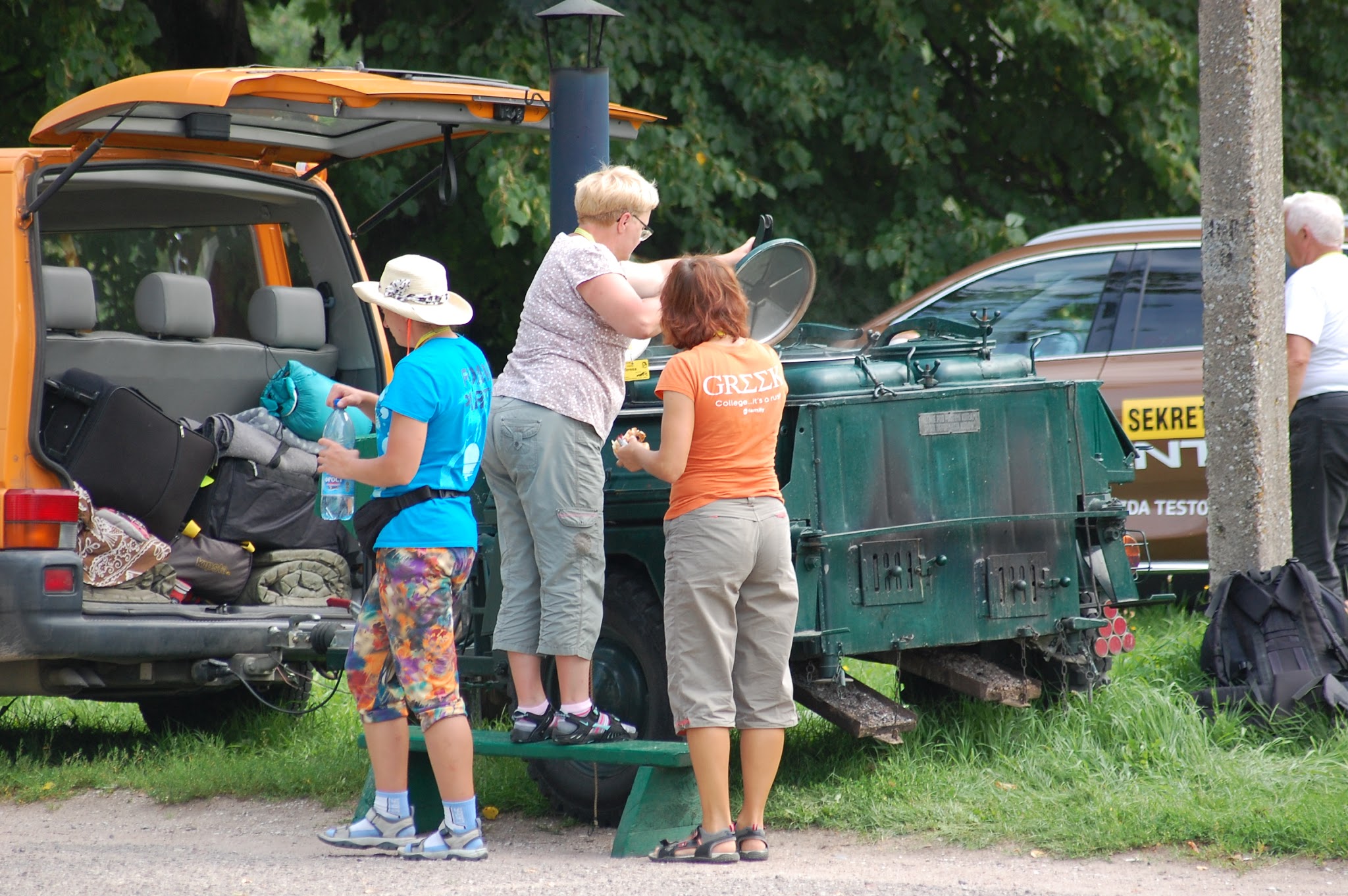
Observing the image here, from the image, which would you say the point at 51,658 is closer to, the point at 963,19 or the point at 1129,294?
the point at 1129,294

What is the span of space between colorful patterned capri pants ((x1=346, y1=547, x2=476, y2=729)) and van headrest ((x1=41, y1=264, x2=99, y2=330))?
1924mm

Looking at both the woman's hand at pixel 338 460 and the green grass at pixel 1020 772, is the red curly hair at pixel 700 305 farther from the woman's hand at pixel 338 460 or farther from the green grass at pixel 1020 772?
the green grass at pixel 1020 772

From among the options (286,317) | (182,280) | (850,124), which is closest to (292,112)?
(182,280)

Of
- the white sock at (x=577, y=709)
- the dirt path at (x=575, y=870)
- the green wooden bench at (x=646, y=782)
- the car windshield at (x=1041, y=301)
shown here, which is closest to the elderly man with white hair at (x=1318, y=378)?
the car windshield at (x=1041, y=301)

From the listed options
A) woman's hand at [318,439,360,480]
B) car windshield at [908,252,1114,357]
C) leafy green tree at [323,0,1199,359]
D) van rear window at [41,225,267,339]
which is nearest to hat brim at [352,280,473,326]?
woman's hand at [318,439,360,480]

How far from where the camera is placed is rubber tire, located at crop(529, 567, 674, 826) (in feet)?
15.3

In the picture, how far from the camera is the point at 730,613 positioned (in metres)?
4.21

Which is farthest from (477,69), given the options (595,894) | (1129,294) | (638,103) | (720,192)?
(595,894)

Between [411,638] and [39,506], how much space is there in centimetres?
148

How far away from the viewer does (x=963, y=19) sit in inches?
408

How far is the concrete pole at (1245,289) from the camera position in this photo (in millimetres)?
5617

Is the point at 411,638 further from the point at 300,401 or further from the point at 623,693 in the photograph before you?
the point at 300,401

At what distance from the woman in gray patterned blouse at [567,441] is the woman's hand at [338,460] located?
437 mm

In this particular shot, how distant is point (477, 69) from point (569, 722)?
574cm
